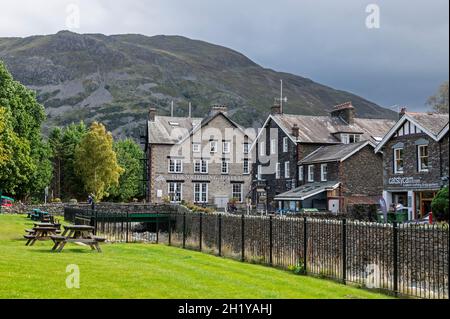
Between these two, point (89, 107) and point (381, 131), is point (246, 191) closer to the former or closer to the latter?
point (381, 131)

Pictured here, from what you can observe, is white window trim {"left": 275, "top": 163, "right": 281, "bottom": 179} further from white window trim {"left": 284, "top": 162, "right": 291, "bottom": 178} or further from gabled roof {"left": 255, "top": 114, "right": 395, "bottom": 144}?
gabled roof {"left": 255, "top": 114, "right": 395, "bottom": 144}

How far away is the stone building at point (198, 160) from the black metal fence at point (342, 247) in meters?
37.6

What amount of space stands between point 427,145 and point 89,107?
17072cm

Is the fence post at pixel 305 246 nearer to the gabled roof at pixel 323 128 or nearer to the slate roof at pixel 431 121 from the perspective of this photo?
the slate roof at pixel 431 121

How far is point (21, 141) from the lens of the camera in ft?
170

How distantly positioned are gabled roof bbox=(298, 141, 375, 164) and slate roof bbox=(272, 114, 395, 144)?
1.63m

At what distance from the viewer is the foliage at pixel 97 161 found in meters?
62.2

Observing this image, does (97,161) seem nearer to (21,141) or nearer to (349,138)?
(21,141)

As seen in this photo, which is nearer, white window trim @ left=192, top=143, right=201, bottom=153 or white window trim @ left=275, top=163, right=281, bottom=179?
white window trim @ left=275, top=163, right=281, bottom=179

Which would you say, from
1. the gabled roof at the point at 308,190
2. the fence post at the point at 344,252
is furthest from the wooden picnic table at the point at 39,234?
the gabled roof at the point at 308,190

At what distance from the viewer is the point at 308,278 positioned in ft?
47.0

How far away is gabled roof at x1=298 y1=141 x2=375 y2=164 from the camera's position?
1758 inches

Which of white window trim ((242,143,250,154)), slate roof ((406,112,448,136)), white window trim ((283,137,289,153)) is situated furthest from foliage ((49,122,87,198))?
slate roof ((406,112,448,136))
